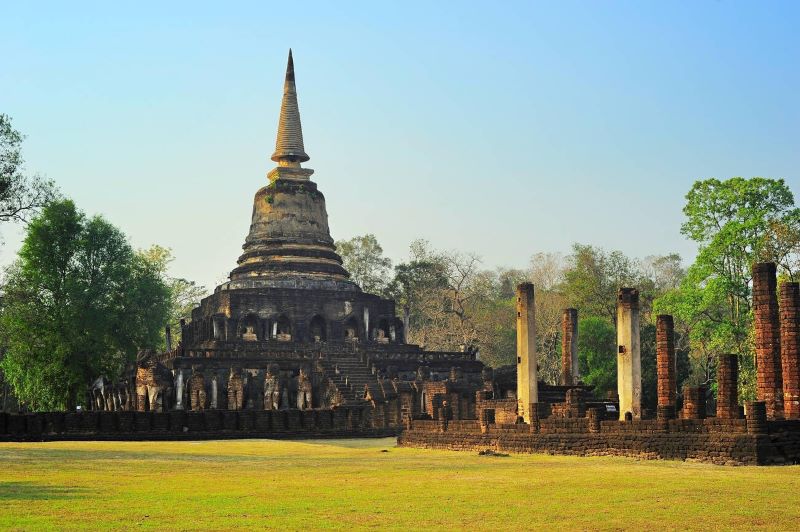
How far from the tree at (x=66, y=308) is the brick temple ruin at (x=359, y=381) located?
1.62 metres

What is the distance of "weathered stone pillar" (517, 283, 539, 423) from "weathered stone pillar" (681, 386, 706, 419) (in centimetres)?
541

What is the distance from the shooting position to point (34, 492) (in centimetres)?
1445

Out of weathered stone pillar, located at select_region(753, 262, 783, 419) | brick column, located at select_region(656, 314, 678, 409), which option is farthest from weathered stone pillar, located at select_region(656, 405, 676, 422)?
brick column, located at select_region(656, 314, 678, 409)

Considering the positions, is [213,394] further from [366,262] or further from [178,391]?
[366,262]

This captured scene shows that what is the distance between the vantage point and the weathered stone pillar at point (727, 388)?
22.0 meters

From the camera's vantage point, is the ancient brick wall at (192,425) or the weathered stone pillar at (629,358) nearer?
the weathered stone pillar at (629,358)

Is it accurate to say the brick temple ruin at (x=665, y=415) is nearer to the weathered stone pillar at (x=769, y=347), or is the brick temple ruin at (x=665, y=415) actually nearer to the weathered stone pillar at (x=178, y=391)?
the weathered stone pillar at (x=769, y=347)

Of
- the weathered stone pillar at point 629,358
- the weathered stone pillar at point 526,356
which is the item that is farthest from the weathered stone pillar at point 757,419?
the weathered stone pillar at point 526,356

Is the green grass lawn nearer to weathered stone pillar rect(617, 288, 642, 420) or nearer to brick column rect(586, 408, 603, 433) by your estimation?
brick column rect(586, 408, 603, 433)

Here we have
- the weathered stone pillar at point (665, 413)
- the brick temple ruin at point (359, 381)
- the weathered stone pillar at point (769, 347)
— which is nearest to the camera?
the weathered stone pillar at point (665, 413)

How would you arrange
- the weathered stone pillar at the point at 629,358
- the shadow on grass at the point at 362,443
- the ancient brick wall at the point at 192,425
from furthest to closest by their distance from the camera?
the ancient brick wall at the point at 192,425 < the shadow on grass at the point at 362,443 < the weathered stone pillar at the point at 629,358

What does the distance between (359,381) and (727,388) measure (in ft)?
69.1

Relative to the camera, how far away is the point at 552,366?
6081 cm

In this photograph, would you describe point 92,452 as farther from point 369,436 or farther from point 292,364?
point 292,364
